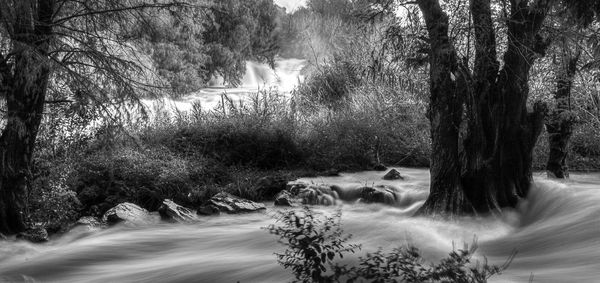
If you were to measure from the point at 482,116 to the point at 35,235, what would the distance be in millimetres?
6069

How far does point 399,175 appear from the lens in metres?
11.4

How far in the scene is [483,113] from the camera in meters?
7.99

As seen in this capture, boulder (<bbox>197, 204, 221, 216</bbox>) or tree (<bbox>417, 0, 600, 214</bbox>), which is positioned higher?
tree (<bbox>417, 0, 600, 214</bbox>)

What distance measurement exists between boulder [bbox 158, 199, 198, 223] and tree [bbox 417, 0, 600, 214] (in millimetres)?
3575

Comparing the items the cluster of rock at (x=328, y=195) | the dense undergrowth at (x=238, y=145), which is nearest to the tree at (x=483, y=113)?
the dense undergrowth at (x=238, y=145)

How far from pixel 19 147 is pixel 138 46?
2.52 meters

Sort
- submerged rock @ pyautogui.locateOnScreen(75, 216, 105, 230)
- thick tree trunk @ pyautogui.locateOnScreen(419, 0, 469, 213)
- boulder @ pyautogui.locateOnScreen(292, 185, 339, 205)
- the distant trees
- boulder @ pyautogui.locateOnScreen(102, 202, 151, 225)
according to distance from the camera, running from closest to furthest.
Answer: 1. the distant trees
2. thick tree trunk @ pyautogui.locateOnScreen(419, 0, 469, 213)
3. submerged rock @ pyautogui.locateOnScreen(75, 216, 105, 230)
4. boulder @ pyautogui.locateOnScreen(102, 202, 151, 225)
5. boulder @ pyautogui.locateOnScreen(292, 185, 339, 205)

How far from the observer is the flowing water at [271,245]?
618 centimetres

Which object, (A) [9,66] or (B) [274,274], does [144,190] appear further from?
(B) [274,274]

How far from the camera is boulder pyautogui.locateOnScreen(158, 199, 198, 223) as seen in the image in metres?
9.22

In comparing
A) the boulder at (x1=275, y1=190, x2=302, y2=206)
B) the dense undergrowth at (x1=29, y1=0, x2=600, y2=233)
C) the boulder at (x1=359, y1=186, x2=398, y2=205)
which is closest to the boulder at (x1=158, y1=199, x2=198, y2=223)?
the dense undergrowth at (x1=29, y1=0, x2=600, y2=233)

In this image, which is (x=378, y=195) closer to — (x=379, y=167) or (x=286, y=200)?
(x=286, y=200)

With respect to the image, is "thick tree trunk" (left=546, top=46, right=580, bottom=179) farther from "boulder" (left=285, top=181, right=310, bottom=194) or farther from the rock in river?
the rock in river

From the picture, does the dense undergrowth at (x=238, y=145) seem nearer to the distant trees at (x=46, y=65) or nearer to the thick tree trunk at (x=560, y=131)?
the distant trees at (x=46, y=65)
